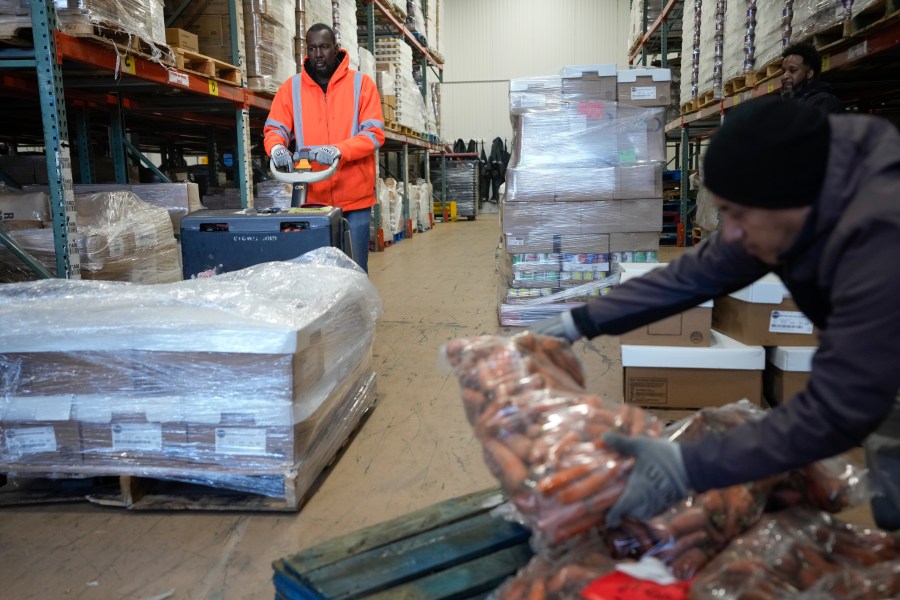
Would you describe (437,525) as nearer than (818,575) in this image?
No

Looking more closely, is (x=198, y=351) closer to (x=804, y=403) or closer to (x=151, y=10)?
(x=804, y=403)

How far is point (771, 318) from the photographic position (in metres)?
Result: 3.19

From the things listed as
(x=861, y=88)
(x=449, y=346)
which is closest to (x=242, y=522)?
(x=449, y=346)

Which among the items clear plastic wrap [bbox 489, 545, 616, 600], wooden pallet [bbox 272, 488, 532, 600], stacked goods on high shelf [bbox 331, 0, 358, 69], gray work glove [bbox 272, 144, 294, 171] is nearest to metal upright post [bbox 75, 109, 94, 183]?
stacked goods on high shelf [bbox 331, 0, 358, 69]

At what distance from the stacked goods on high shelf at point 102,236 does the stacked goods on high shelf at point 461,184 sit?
41.7 feet

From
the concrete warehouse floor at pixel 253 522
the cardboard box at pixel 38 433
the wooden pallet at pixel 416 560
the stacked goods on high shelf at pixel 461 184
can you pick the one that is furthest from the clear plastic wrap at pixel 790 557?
the stacked goods on high shelf at pixel 461 184

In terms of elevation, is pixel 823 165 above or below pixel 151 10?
below

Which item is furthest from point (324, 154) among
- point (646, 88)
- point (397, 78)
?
point (397, 78)

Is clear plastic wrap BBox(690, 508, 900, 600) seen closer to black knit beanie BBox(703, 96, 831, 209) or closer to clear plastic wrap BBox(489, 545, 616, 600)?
clear plastic wrap BBox(489, 545, 616, 600)

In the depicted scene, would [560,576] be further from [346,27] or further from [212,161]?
[212,161]

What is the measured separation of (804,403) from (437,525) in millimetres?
1136

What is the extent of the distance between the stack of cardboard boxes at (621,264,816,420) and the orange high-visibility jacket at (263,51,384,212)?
2.08 m

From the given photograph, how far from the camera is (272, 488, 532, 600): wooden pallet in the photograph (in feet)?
5.48

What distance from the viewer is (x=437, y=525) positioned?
199 cm
